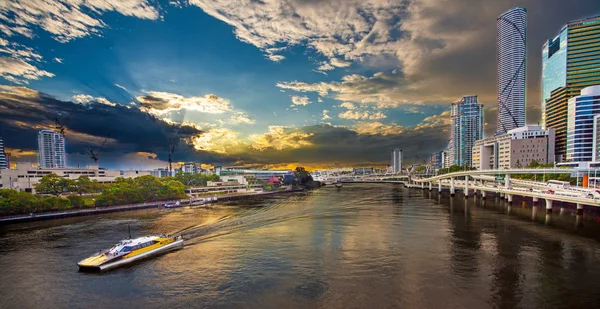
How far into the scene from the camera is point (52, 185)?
6400 cm

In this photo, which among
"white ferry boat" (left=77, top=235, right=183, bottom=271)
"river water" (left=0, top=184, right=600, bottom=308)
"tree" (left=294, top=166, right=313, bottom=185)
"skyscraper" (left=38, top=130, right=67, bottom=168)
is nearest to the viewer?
"river water" (left=0, top=184, right=600, bottom=308)

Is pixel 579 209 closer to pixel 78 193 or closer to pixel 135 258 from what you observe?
pixel 135 258

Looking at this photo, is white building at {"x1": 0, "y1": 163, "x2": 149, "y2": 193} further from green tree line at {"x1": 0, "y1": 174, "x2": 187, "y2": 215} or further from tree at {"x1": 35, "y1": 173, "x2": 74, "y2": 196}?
green tree line at {"x1": 0, "y1": 174, "x2": 187, "y2": 215}

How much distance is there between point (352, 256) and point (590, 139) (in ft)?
347

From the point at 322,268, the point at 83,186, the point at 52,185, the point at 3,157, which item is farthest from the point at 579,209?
the point at 3,157

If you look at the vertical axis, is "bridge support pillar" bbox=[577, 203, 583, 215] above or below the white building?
below

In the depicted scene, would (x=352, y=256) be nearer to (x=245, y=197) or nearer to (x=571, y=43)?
(x=245, y=197)

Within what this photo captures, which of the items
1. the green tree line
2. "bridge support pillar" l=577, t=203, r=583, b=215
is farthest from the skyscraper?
"bridge support pillar" l=577, t=203, r=583, b=215

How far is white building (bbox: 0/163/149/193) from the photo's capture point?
64.9 m

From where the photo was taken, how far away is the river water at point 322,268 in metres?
18.5

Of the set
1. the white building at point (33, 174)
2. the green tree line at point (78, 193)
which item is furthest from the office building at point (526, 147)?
the white building at point (33, 174)

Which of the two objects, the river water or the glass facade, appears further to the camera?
the glass facade

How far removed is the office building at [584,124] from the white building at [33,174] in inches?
6186

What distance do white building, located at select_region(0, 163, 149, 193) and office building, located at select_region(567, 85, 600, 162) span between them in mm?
157127
